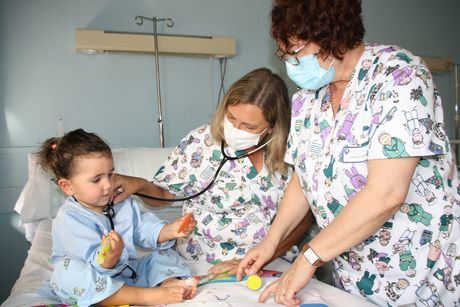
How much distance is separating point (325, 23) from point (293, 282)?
658 millimetres

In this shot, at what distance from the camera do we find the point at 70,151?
1.29 metres

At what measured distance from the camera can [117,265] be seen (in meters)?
1.26

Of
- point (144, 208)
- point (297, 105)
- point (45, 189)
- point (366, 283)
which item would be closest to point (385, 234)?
point (366, 283)

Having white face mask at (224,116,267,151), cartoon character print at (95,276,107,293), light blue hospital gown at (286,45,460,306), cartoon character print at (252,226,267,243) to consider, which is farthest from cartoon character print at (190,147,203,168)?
cartoon character print at (95,276,107,293)

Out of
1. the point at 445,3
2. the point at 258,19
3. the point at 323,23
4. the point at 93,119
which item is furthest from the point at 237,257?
the point at 445,3

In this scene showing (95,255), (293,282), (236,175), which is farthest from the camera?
(236,175)

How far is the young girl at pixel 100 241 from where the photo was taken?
1.14m

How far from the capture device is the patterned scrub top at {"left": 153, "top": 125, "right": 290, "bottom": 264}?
162 centimetres

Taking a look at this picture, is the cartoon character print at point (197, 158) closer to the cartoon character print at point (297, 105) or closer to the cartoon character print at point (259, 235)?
the cartoon character print at point (259, 235)

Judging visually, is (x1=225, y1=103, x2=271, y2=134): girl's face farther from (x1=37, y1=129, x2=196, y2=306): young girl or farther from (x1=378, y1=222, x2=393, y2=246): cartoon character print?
(x1=378, y1=222, x2=393, y2=246): cartoon character print

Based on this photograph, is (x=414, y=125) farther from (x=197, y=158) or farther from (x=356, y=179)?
(x=197, y=158)

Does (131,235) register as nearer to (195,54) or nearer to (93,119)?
(93,119)

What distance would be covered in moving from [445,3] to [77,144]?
4.55 m

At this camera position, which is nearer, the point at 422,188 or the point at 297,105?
the point at 422,188
